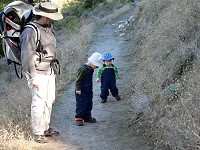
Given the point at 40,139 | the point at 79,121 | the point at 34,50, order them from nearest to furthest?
the point at 34,50
the point at 40,139
the point at 79,121

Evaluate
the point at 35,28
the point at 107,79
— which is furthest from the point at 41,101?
the point at 107,79

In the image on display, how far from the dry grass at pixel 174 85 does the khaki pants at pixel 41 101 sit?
163 cm

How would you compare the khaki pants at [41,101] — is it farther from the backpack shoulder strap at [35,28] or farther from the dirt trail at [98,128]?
the backpack shoulder strap at [35,28]

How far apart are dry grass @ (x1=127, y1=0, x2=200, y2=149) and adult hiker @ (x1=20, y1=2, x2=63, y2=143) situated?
5.53ft

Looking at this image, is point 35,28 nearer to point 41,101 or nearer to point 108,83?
point 41,101

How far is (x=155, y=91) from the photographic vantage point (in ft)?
21.0

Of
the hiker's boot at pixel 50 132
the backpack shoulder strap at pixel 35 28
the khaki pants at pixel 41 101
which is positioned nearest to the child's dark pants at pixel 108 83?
the hiker's boot at pixel 50 132

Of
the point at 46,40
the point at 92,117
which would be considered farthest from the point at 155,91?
the point at 46,40

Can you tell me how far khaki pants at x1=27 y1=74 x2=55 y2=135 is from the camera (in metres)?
5.43

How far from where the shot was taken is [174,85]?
5938 mm

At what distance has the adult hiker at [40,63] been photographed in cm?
524

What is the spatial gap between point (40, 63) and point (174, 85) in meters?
2.24

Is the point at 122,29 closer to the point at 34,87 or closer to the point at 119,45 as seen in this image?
the point at 119,45

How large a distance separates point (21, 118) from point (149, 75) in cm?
292
